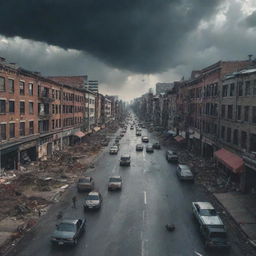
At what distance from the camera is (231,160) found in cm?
3391

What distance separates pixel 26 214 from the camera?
24.1 meters

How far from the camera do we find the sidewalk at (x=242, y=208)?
22.0 m

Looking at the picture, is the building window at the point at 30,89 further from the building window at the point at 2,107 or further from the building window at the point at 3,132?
the building window at the point at 3,132

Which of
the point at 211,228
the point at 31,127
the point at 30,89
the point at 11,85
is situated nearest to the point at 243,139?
the point at 211,228

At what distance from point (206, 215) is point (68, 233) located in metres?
11.1

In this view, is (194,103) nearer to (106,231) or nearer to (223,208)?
(223,208)

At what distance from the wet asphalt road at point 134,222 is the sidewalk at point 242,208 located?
2.56 metres

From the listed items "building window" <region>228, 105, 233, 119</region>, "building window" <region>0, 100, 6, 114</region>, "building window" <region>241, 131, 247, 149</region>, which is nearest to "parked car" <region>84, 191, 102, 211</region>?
"building window" <region>0, 100, 6, 114</region>

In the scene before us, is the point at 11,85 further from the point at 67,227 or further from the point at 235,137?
the point at 235,137

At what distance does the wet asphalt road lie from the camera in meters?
18.4

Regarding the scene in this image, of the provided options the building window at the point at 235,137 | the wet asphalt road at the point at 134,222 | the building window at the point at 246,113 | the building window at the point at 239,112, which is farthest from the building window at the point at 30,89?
the building window at the point at 246,113

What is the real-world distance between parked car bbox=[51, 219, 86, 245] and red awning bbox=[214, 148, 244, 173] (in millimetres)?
18966

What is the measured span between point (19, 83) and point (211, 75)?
107 ft

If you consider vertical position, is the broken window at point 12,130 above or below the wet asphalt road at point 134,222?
above
